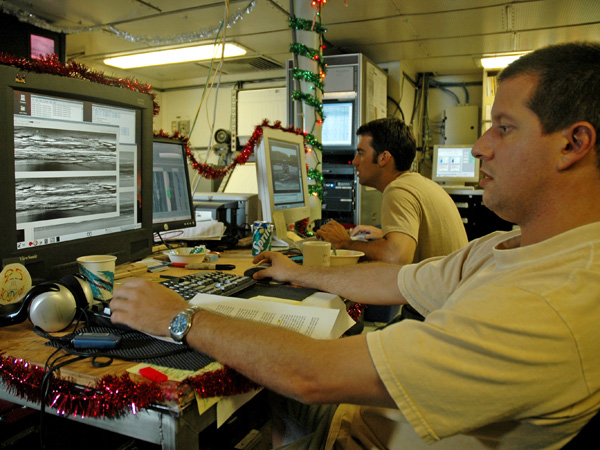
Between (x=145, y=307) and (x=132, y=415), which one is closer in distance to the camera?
(x=132, y=415)

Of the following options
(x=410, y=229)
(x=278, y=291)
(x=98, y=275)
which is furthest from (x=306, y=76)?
(x=98, y=275)

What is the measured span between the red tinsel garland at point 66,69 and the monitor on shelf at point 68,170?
16 mm

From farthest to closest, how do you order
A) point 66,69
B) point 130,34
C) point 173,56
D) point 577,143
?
point 173,56 < point 130,34 < point 66,69 < point 577,143

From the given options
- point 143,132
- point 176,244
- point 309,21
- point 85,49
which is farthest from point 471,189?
point 85,49

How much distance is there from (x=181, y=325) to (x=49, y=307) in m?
0.27

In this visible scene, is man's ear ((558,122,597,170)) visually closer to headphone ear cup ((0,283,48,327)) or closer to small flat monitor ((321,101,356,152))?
headphone ear cup ((0,283,48,327))

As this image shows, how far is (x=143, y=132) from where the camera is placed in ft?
4.34

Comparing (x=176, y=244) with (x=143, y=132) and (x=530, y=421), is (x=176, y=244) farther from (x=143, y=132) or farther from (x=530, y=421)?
(x=530, y=421)

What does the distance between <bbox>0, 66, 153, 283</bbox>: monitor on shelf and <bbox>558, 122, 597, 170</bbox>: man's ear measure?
3.27ft

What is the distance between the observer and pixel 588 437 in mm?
564

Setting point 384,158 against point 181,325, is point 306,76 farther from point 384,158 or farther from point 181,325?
point 181,325

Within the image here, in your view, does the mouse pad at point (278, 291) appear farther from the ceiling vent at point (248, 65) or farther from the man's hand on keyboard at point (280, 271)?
the ceiling vent at point (248, 65)

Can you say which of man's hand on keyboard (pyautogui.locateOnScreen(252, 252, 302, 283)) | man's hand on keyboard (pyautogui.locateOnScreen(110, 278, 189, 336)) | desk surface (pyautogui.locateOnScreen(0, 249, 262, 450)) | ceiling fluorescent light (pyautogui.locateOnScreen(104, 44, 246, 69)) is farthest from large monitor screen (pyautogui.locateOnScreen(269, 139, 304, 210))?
ceiling fluorescent light (pyautogui.locateOnScreen(104, 44, 246, 69))

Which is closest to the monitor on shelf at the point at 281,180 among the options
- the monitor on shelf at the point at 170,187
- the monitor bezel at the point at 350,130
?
the monitor on shelf at the point at 170,187
